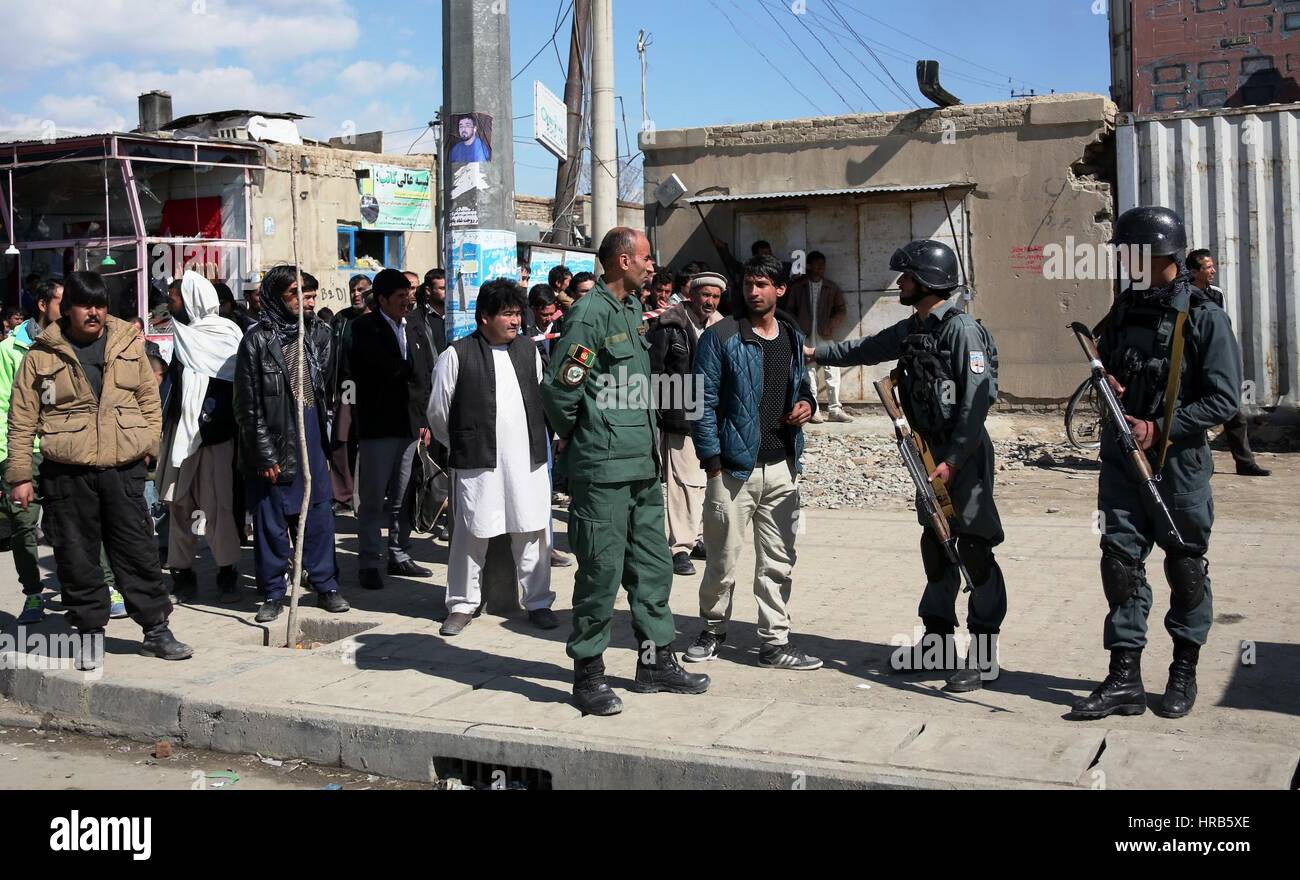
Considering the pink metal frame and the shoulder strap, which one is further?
the pink metal frame

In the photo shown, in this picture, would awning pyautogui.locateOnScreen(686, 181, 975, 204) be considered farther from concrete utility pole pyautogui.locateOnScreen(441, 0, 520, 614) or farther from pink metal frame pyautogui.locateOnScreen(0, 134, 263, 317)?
pink metal frame pyautogui.locateOnScreen(0, 134, 263, 317)

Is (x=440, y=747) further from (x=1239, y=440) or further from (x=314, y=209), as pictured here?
(x=314, y=209)

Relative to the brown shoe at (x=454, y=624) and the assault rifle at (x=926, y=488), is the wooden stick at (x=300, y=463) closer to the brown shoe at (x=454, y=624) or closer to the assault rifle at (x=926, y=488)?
the brown shoe at (x=454, y=624)

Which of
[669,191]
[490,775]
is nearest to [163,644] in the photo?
[490,775]

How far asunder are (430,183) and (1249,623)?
57.4 feet

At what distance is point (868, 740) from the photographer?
4.50m

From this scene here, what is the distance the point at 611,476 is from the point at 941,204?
9.76 m

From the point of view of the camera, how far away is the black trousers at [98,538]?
19.6 feet

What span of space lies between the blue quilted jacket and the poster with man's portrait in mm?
2441

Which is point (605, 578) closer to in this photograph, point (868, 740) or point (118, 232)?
point (868, 740)

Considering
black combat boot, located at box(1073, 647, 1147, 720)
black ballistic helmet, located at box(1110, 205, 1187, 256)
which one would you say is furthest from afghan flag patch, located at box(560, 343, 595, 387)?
black combat boot, located at box(1073, 647, 1147, 720)

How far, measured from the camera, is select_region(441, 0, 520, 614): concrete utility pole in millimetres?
7438

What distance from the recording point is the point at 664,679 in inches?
209

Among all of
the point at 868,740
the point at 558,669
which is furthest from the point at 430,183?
the point at 868,740
